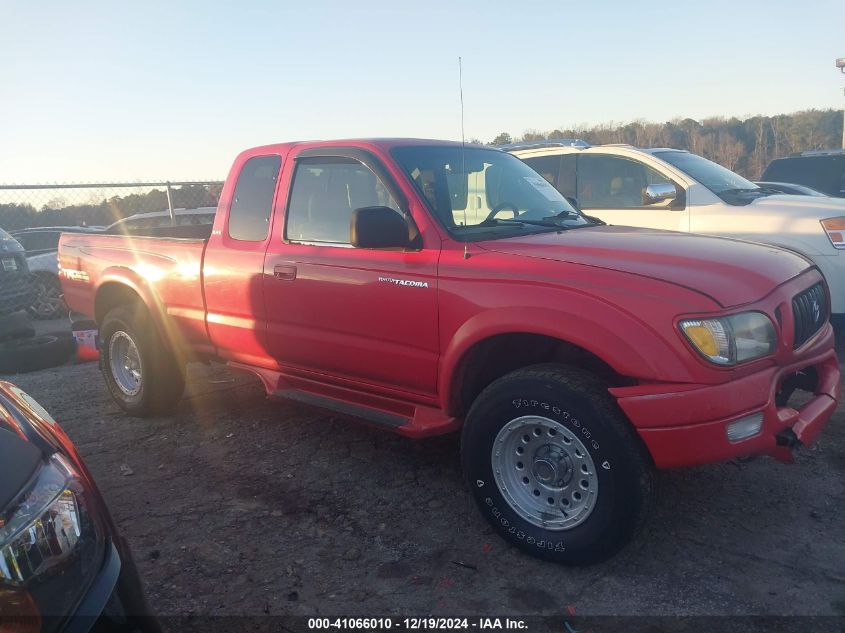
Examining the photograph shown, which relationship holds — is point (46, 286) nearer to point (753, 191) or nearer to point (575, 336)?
point (753, 191)

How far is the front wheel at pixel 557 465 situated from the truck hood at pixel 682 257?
1.78 ft

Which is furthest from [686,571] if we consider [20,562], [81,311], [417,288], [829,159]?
[829,159]

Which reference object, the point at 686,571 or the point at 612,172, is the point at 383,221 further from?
the point at 612,172

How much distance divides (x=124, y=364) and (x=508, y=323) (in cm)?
378

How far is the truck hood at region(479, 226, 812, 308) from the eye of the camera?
9.38 ft

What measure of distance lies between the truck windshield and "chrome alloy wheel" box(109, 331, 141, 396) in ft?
9.48

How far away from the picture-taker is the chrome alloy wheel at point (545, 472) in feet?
9.81

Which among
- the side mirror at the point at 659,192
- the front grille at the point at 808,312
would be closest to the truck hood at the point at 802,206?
the side mirror at the point at 659,192

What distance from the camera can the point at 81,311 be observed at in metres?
5.91

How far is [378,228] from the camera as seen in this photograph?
11.2ft

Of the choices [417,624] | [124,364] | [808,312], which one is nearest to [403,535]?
[417,624]

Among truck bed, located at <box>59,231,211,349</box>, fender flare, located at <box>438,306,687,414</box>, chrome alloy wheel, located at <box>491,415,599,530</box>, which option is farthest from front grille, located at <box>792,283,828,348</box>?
truck bed, located at <box>59,231,211,349</box>

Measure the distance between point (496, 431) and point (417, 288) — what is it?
83 centimetres

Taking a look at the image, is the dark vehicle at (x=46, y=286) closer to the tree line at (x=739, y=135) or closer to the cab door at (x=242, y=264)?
the cab door at (x=242, y=264)
